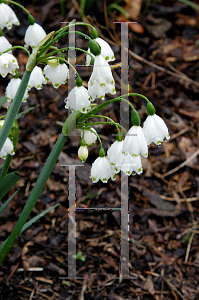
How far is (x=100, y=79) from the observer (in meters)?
1.10

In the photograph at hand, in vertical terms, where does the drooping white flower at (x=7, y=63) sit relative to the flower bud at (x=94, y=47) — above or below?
above

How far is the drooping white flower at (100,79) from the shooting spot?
3.57 ft

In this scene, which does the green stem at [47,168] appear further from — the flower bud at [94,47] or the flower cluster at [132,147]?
the flower bud at [94,47]

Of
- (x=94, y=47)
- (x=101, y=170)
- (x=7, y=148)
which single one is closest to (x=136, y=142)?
(x=101, y=170)

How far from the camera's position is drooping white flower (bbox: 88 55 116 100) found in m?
1.09

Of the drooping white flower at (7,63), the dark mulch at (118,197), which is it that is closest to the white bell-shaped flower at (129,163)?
the drooping white flower at (7,63)

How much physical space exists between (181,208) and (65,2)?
2177 millimetres

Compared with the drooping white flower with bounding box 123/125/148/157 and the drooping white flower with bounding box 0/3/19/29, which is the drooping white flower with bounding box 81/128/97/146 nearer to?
the drooping white flower with bounding box 123/125/148/157

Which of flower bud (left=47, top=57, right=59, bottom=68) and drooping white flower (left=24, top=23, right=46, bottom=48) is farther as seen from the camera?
drooping white flower (left=24, top=23, right=46, bottom=48)

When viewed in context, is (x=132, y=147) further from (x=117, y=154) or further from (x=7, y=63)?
(x=7, y=63)

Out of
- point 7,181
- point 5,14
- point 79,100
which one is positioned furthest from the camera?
point 5,14

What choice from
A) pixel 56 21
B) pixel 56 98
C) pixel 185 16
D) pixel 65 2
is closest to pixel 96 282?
pixel 56 98

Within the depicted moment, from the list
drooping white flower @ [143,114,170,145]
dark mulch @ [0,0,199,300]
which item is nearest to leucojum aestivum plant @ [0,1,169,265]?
drooping white flower @ [143,114,170,145]

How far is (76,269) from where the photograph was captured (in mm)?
2037
